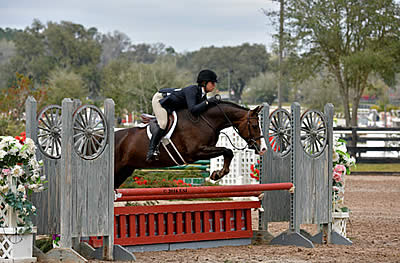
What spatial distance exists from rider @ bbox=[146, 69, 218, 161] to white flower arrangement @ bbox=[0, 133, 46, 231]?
1317 millimetres

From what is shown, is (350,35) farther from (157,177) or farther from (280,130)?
(280,130)

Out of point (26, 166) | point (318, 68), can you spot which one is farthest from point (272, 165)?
point (318, 68)

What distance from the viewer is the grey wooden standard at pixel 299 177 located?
22.3 feet

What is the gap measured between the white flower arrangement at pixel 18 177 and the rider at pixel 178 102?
4.32ft

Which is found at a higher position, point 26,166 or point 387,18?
point 387,18

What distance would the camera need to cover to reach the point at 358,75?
26000 mm

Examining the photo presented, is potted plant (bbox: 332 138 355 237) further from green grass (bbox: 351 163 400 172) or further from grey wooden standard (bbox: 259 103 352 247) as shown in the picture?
green grass (bbox: 351 163 400 172)

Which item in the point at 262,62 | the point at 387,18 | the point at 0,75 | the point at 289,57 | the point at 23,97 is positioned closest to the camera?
the point at 23,97

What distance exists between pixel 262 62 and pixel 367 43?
53.9 meters

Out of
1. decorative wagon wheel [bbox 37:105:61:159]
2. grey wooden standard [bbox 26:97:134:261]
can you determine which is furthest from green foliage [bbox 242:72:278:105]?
grey wooden standard [bbox 26:97:134:261]

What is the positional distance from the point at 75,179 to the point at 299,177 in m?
2.49

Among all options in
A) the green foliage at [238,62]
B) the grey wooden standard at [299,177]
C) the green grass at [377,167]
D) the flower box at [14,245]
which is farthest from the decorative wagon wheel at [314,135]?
the green foliage at [238,62]

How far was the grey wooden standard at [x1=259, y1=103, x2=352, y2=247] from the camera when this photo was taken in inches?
268

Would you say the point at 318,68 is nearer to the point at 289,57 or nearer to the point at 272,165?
the point at 289,57
